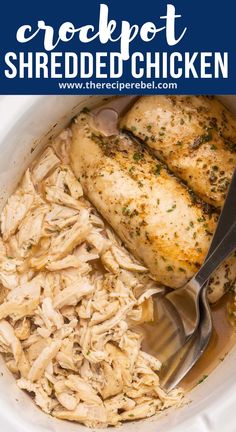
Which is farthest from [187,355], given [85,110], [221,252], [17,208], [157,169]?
[85,110]

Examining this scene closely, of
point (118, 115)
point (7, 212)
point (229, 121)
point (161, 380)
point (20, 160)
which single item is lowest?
point (161, 380)

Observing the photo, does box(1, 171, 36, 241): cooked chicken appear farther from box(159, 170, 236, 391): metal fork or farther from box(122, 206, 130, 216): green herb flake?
box(159, 170, 236, 391): metal fork

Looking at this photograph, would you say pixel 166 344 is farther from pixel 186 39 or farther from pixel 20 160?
pixel 186 39

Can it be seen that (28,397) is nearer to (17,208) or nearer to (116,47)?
(17,208)

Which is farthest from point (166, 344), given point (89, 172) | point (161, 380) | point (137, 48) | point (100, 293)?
point (137, 48)

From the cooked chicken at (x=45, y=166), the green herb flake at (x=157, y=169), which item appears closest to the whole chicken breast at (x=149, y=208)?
the green herb flake at (x=157, y=169)

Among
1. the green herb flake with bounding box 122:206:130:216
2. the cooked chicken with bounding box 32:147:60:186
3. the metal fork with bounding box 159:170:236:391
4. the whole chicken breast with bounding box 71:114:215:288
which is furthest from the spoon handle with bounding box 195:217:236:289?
the cooked chicken with bounding box 32:147:60:186
